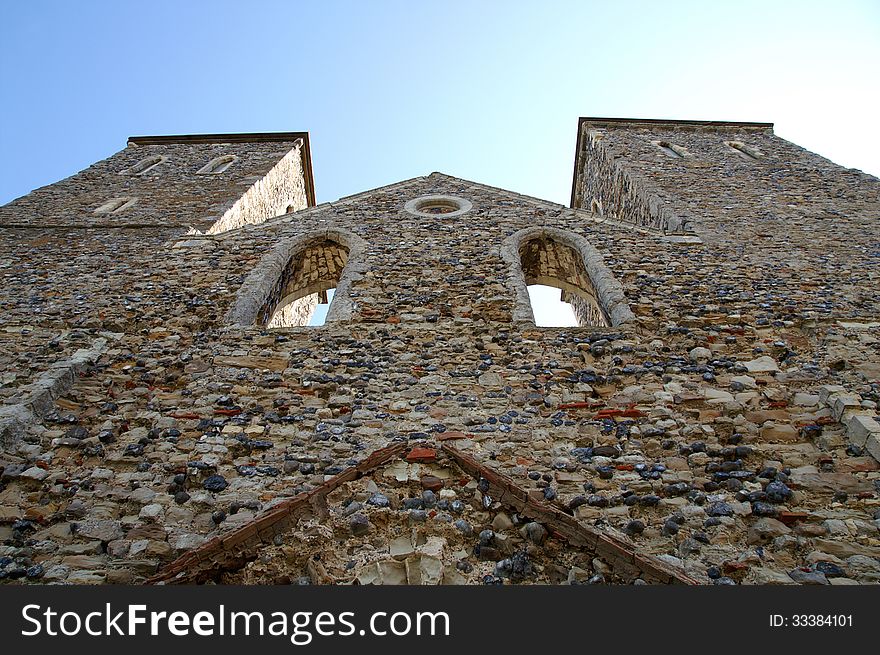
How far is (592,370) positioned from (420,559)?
8.07 ft

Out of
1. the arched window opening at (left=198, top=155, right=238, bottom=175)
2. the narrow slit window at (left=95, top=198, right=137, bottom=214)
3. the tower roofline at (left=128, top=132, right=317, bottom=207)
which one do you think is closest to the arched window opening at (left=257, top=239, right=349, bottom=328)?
the narrow slit window at (left=95, top=198, right=137, bottom=214)

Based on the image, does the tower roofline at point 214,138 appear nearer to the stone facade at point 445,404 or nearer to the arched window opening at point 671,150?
the stone facade at point 445,404

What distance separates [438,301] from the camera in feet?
19.6

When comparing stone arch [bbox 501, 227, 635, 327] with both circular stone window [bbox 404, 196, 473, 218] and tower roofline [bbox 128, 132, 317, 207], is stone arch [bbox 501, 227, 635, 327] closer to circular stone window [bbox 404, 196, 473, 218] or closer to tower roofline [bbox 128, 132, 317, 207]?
circular stone window [bbox 404, 196, 473, 218]

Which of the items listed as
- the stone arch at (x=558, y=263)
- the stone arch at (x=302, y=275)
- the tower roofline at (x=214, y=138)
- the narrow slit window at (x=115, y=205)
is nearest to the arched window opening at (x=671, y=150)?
the stone arch at (x=558, y=263)

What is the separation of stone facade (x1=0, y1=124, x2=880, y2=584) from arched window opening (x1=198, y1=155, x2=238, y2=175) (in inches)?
176

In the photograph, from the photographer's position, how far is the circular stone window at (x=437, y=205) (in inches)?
345

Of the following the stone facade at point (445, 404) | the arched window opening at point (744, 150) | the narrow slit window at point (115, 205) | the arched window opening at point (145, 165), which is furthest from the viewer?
the arched window opening at point (145, 165)

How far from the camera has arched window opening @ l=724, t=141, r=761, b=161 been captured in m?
12.3


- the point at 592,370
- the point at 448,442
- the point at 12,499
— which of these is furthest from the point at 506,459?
the point at 12,499

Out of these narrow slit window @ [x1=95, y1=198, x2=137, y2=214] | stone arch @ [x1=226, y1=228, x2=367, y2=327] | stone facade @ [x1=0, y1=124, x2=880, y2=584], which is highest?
narrow slit window @ [x1=95, y1=198, x2=137, y2=214]

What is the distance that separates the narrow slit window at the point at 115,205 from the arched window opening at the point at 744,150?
1250 centimetres

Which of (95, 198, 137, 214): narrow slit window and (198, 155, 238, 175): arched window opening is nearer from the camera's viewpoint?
(95, 198, 137, 214): narrow slit window

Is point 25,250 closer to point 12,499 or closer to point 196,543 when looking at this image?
point 12,499
